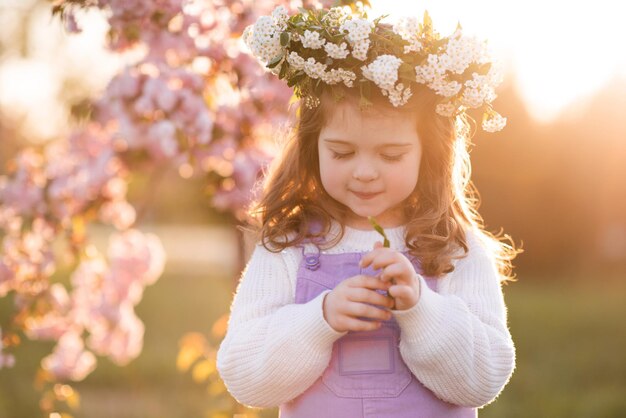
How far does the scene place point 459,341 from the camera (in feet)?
6.46

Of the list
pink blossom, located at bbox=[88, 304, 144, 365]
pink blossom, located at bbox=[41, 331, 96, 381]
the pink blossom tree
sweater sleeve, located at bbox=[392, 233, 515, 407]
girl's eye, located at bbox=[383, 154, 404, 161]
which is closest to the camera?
sweater sleeve, located at bbox=[392, 233, 515, 407]

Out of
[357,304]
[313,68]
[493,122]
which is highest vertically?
[313,68]

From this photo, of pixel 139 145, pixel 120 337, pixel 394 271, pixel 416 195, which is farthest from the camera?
pixel 120 337

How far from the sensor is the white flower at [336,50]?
2.00 m

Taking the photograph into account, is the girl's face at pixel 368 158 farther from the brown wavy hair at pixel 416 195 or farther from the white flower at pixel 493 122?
the white flower at pixel 493 122

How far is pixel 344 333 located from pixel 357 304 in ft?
0.37

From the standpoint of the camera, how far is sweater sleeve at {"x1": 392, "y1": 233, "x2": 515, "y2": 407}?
6.42 ft

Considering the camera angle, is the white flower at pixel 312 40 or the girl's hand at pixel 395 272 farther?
the white flower at pixel 312 40

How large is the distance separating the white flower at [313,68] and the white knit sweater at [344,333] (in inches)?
16.8

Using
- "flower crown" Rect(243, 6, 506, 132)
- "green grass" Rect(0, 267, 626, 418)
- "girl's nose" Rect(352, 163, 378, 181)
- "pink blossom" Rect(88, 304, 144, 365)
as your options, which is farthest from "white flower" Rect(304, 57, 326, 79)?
"green grass" Rect(0, 267, 626, 418)

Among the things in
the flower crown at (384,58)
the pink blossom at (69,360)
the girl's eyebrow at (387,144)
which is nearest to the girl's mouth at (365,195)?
the girl's eyebrow at (387,144)

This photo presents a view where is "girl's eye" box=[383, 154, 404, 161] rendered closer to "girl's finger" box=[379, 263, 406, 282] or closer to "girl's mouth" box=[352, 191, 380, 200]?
"girl's mouth" box=[352, 191, 380, 200]

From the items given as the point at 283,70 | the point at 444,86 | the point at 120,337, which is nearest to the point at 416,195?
the point at 444,86

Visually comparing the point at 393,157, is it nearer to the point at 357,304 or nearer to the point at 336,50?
the point at 336,50
